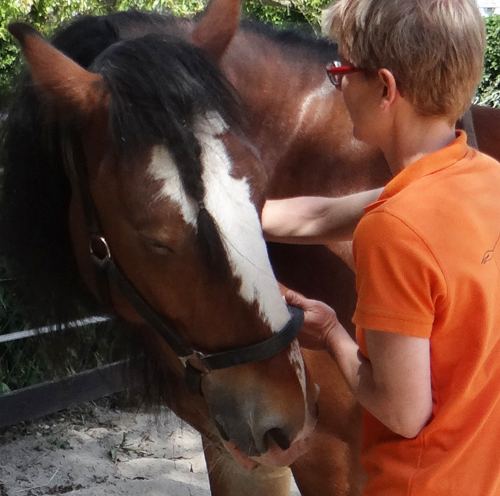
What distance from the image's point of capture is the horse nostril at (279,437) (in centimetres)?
138

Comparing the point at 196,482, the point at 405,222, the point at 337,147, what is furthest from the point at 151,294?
the point at 196,482

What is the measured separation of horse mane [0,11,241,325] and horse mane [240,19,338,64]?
322 millimetres

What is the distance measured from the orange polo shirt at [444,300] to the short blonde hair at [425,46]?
0.10 meters

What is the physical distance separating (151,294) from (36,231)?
456 mm

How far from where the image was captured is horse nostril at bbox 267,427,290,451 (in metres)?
1.38

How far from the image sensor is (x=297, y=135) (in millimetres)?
1909

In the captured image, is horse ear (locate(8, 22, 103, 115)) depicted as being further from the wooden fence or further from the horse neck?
the wooden fence

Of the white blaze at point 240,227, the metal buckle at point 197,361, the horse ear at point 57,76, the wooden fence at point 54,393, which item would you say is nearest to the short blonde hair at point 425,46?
the white blaze at point 240,227

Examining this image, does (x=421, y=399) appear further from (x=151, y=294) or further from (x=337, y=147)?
(x=337, y=147)

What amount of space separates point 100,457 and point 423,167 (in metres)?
2.95

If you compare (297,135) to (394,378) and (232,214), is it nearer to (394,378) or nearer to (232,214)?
(232,214)

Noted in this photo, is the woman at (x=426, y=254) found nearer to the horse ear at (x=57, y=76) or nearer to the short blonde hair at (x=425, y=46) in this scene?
the short blonde hair at (x=425, y=46)

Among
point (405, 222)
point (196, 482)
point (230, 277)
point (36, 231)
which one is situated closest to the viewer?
point (405, 222)

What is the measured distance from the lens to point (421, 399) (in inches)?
43.1
